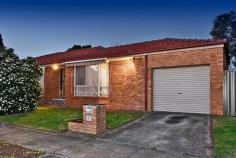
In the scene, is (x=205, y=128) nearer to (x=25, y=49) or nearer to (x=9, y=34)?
(x=9, y=34)

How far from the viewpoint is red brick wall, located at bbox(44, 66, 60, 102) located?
64.8ft

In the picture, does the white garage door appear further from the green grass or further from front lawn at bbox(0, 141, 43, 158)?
front lawn at bbox(0, 141, 43, 158)

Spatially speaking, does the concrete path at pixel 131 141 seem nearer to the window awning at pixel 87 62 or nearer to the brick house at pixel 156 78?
the brick house at pixel 156 78

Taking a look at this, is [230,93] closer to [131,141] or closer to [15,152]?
[131,141]

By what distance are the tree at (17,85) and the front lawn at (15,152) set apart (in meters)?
7.14

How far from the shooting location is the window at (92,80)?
15983 millimetres

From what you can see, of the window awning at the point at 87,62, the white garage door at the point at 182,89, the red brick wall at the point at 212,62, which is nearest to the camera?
the red brick wall at the point at 212,62

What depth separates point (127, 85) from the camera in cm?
1471

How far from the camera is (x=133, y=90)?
14453mm

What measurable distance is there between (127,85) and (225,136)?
7.47 metres

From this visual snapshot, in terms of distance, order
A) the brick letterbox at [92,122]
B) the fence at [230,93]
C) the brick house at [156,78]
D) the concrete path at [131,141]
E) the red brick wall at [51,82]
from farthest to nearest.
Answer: the red brick wall at [51,82] < the brick house at [156,78] < the fence at [230,93] < the brick letterbox at [92,122] < the concrete path at [131,141]

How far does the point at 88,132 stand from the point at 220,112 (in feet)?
21.8

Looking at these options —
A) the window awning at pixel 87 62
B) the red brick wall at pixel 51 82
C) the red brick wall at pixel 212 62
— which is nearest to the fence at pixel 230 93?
the red brick wall at pixel 212 62

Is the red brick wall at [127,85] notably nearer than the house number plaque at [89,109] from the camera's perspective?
No
